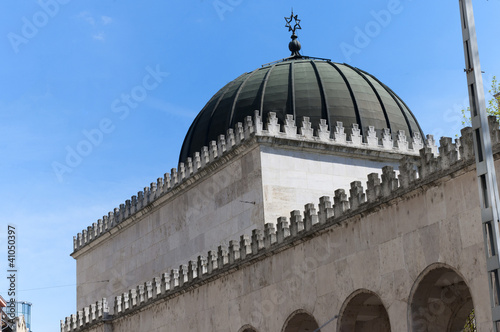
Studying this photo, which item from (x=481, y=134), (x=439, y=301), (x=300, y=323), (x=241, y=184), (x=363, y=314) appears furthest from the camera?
Answer: (x=241, y=184)

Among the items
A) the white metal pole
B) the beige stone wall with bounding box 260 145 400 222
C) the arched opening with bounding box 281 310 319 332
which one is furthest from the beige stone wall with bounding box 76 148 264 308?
the white metal pole

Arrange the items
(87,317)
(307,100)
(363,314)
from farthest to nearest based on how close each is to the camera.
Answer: (87,317) < (307,100) < (363,314)

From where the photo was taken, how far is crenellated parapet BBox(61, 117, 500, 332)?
2278cm

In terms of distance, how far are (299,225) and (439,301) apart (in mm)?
5758

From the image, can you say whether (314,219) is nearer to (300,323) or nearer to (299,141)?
(300,323)

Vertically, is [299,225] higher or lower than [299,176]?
lower

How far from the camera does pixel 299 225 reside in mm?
27938

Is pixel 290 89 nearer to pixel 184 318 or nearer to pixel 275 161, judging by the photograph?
→ pixel 275 161

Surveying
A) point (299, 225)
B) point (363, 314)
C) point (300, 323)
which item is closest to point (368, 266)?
point (363, 314)

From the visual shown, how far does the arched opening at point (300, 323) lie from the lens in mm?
27938

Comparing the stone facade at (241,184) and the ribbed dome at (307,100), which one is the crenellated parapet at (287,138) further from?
the ribbed dome at (307,100)

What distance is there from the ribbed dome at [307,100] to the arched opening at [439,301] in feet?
45.0

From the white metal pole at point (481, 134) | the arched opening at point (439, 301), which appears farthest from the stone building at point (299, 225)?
the white metal pole at point (481, 134)

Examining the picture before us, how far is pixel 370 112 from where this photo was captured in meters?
38.4
